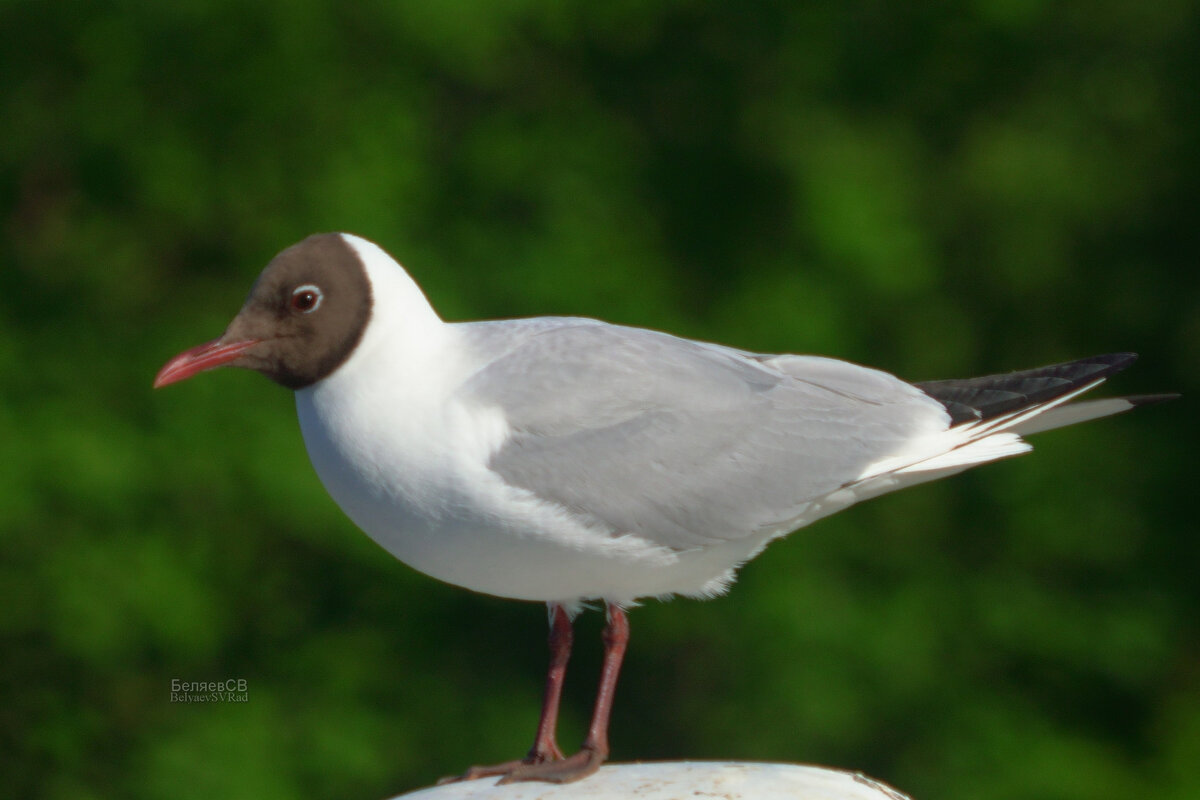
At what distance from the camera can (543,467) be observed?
217 cm

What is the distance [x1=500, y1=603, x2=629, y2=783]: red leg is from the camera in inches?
89.9

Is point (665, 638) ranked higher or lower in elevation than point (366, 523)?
higher

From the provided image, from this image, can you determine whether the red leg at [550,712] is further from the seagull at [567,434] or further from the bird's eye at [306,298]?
the bird's eye at [306,298]

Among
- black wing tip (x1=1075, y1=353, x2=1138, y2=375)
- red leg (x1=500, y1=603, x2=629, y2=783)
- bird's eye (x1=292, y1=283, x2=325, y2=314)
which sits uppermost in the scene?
black wing tip (x1=1075, y1=353, x2=1138, y2=375)

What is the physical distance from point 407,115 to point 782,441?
3186 mm

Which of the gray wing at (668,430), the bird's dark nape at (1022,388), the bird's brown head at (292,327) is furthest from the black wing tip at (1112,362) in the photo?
the bird's brown head at (292,327)

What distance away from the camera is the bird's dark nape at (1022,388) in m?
2.37

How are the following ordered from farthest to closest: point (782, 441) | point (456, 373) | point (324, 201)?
point (324, 201), point (782, 441), point (456, 373)

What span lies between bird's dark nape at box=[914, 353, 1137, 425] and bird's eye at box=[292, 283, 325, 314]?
1.12 metres

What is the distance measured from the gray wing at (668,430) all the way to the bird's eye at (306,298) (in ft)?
0.89

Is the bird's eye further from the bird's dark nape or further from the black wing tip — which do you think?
the black wing tip

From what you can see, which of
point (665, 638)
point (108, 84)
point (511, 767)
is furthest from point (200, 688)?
point (511, 767)

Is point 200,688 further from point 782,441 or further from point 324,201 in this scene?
point 782,441

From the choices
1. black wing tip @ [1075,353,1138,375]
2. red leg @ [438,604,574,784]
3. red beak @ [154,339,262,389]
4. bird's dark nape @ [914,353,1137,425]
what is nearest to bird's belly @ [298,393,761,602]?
red beak @ [154,339,262,389]
